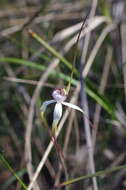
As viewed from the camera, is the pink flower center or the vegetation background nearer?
the pink flower center

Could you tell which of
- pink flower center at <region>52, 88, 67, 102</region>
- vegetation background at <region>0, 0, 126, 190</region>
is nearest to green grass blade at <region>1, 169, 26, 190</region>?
vegetation background at <region>0, 0, 126, 190</region>

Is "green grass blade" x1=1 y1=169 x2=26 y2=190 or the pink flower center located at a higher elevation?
the pink flower center

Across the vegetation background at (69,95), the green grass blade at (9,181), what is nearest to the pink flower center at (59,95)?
the vegetation background at (69,95)

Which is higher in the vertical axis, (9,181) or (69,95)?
(69,95)

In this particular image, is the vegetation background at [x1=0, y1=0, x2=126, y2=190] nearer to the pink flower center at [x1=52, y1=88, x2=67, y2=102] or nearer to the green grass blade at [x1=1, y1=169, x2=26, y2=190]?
the green grass blade at [x1=1, y1=169, x2=26, y2=190]

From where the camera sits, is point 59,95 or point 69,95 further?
point 69,95

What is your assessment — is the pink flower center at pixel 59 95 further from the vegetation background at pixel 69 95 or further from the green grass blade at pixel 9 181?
the green grass blade at pixel 9 181

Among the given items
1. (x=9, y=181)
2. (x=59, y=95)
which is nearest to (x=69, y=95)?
(x=9, y=181)

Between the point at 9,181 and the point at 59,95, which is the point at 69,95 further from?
the point at 59,95

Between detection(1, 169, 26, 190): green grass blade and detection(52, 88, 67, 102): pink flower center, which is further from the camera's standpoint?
detection(1, 169, 26, 190): green grass blade

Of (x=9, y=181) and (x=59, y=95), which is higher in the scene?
(x=59, y=95)
